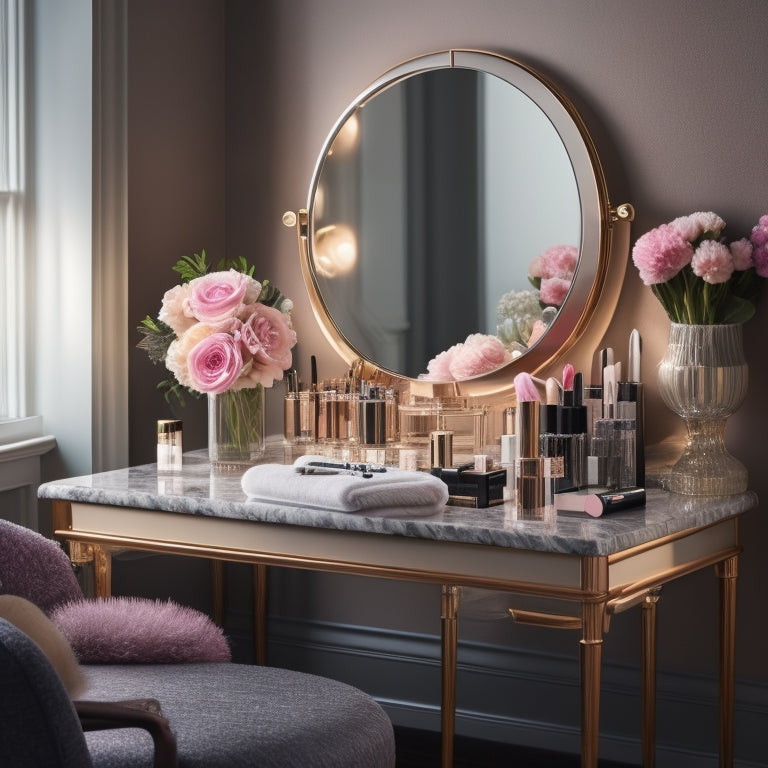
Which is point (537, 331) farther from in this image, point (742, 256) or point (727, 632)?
point (727, 632)

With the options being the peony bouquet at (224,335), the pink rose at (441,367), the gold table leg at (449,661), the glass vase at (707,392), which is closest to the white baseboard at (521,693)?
the gold table leg at (449,661)

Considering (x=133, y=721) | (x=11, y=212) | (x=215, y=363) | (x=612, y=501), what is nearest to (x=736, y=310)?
(x=612, y=501)

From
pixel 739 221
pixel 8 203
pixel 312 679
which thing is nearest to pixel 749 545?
pixel 739 221

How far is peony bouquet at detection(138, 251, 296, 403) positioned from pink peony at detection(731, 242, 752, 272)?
0.92 m

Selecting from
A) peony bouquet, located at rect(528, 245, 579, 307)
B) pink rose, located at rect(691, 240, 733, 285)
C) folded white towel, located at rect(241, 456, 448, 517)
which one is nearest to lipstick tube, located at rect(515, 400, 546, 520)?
folded white towel, located at rect(241, 456, 448, 517)

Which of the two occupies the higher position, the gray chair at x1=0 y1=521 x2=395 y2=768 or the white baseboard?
the gray chair at x1=0 y1=521 x2=395 y2=768

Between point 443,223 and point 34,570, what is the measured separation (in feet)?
4.10

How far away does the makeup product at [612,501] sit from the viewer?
6.16 ft

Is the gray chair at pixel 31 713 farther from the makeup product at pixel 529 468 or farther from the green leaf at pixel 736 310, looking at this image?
the green leaf at pixel 736 310

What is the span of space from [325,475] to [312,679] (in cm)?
41

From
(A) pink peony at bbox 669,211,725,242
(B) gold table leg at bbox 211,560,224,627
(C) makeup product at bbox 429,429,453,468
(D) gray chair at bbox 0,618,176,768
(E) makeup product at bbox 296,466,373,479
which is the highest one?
Answer: (A) pink peony at bbox 669,211,725,242

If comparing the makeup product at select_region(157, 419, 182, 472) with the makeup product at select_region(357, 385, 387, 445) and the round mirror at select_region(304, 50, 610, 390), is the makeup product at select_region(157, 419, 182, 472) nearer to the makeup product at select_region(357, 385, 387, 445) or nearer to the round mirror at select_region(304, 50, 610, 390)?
the makeup product at select_region(357, 385, 387, 445)

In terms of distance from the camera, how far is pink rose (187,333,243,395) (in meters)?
2.28

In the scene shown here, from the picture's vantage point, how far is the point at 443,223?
8.50ft
